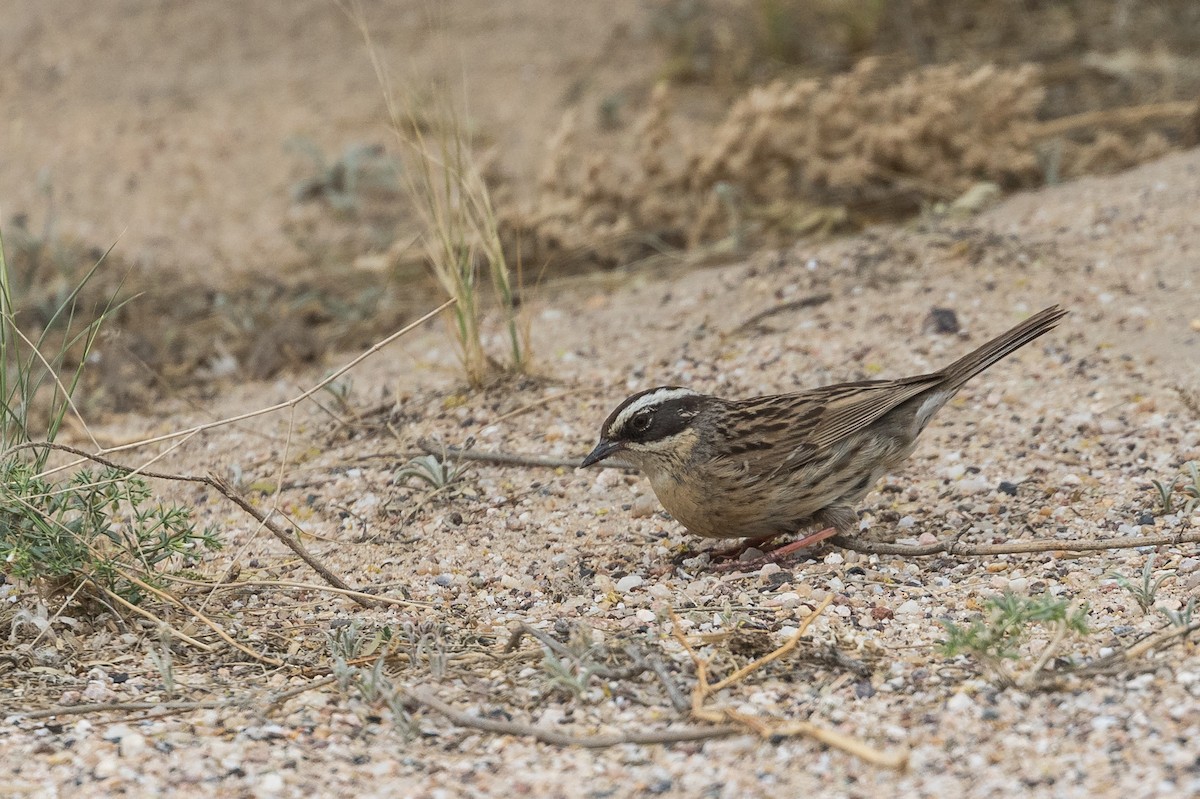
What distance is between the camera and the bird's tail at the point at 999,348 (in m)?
5.68

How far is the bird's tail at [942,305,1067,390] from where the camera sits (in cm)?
568

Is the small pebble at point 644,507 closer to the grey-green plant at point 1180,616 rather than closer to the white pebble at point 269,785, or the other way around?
the grey-green plant at point 1180,616

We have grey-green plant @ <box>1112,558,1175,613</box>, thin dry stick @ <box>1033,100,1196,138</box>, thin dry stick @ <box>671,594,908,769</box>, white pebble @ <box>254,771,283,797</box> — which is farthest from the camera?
thin dry stick @ <box>1033,100,1196,138</box>

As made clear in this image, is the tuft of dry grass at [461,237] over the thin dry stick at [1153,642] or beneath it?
over

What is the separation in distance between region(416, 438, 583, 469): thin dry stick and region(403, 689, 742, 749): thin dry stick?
2.17 metres

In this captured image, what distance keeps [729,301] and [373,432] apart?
7.04ft

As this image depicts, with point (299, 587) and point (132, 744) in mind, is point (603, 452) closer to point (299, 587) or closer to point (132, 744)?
point (299, 587)

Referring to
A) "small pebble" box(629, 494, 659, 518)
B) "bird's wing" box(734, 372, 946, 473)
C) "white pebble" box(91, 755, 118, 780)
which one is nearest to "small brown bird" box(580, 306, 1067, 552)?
"bird's wing" box(734, 372, 946, 473)

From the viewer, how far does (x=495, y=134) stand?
1040 centimetres

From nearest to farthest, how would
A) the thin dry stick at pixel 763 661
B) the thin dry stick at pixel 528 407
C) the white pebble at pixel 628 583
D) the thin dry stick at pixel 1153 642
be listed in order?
the thin dry stick at pixel 1153 642
the thin dry stick at pixel 763 661
the white pebble at pixel 628 583
the thin dry stick at pixel 528 407

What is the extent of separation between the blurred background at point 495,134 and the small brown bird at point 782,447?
1.34 m

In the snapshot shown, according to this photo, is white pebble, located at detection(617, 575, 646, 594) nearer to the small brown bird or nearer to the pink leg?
the small brown bird

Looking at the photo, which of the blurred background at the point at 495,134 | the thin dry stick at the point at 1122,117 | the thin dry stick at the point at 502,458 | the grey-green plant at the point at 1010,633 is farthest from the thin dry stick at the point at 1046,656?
the thin dry stick at the point at 1122,117

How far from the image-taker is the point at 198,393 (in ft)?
25.8
